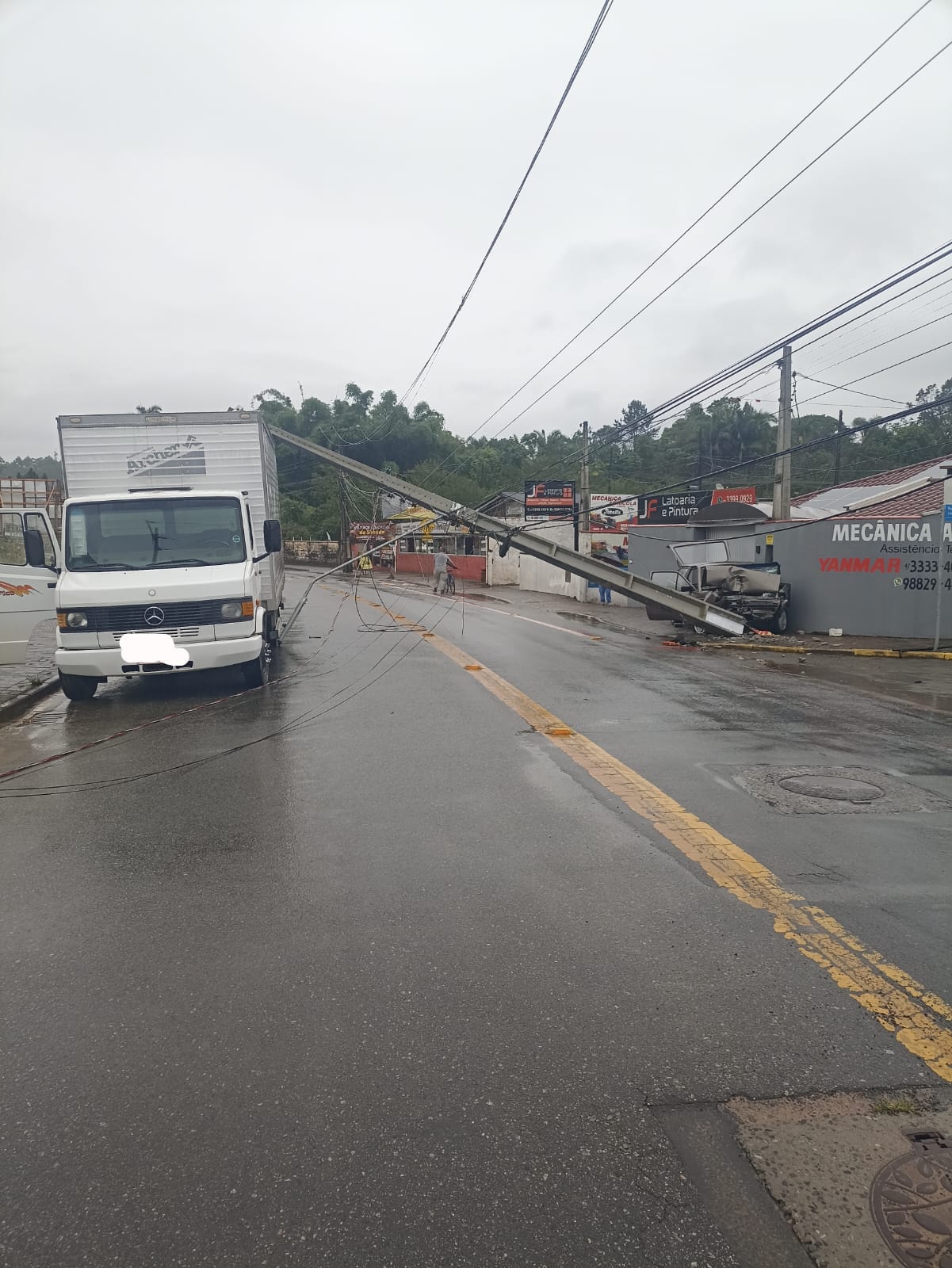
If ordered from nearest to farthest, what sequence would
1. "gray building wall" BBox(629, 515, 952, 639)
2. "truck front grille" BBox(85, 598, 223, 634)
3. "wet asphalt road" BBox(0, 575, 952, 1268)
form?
"wet asphalt road" BBox(0, 575, 952, 1268) → "truck front grille" BBox(85, 598, 223, 634) → "gray building wall" BBox(629, 515, 952, 639)

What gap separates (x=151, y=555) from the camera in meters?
10.2

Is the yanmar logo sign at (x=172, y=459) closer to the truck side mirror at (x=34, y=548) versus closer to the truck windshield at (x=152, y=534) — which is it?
the truck windshield at (x=152, y=534)

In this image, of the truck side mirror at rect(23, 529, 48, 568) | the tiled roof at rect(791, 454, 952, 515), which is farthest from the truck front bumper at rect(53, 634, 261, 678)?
the tiled roof at rect(791, 454, 952, 515)

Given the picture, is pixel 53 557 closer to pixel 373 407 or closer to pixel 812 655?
pixel 812 655

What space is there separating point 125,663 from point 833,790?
292 inches

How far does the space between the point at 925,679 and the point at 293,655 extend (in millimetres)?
10322

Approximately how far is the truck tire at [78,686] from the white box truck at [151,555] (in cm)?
2

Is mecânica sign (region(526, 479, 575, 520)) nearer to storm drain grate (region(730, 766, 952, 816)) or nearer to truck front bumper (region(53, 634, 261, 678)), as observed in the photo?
truck front bumper (region(53, 634, 261, 678))

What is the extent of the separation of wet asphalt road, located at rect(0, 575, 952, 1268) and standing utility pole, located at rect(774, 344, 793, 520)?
14037 mm

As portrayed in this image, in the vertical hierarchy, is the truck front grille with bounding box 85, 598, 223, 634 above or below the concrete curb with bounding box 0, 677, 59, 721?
above

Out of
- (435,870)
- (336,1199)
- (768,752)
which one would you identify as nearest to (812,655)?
(768,752)

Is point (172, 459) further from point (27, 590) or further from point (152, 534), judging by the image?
point (27, 590)

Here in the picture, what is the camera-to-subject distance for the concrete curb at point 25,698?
32.3ft

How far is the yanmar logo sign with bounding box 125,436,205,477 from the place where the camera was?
11.3 metres
